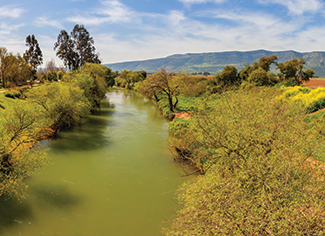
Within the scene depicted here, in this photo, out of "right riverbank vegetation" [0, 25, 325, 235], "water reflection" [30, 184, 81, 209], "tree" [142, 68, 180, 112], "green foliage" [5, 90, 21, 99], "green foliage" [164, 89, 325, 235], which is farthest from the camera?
"tree" [142, 68, 180, 112]

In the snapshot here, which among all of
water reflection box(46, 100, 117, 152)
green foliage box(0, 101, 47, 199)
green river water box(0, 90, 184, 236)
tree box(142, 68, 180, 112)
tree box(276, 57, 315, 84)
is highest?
tree box(276, 57, 315, 84)

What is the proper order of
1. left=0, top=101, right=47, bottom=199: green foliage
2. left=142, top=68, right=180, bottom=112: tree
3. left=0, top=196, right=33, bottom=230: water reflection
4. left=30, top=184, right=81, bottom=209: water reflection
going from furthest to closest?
left=142, top=68, right=180, bottom=112: tree, left=30, top=184, right=81, bottom=209: water reflection, left=0, top=101, right=47, bottom=199: green foliage, left=0, top=196, right=33, bottom=230: water reflection

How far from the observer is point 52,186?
15.5m

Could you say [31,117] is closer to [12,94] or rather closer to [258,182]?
[258,182]

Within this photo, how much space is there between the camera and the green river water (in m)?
11.8

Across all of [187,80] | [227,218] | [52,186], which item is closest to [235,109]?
[227,218]

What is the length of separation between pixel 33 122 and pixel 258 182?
18.5 meters

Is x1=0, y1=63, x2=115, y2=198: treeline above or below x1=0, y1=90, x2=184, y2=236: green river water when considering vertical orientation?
above

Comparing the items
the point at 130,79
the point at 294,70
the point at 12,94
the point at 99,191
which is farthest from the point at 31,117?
the point at 130,79

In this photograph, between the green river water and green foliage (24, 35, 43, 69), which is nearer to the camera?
the green river water

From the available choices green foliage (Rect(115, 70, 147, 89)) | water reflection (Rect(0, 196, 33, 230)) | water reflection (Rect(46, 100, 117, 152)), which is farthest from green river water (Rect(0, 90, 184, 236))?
green foliage (Rect(115, 70, 147, 89))

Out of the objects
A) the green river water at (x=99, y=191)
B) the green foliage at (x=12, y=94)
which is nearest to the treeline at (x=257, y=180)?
the green river water at (x=99, y=191)

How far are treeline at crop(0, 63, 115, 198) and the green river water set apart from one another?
59.8 inches

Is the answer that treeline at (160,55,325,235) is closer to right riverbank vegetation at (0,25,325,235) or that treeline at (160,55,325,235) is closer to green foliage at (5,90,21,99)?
right riverbank vegetation at (0,25,325,235)
